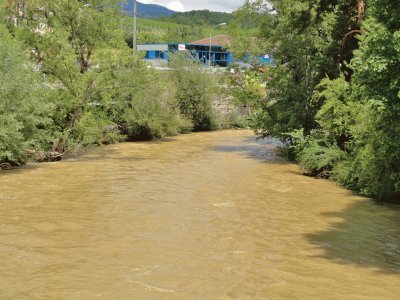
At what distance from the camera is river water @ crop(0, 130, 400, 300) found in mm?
8500

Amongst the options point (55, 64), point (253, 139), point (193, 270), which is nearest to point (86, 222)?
point (193, 270)

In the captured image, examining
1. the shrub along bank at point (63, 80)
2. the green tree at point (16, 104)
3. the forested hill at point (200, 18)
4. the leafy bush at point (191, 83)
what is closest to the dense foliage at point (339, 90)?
the shrub along bank at point (63, 80)

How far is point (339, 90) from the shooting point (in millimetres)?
19703

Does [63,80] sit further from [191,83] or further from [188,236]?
[191,83]

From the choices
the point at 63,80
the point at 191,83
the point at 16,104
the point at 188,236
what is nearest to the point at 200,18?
the point at 191,83

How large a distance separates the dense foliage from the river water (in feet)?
3.71

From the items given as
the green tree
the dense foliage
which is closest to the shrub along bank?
the green tree

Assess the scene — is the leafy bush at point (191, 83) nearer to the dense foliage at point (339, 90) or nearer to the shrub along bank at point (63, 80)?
the shrub along bank at point (63, 80)

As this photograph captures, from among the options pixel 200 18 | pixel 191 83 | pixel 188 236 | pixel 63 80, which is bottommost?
pixel 188 236

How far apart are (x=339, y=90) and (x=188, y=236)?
10.7m

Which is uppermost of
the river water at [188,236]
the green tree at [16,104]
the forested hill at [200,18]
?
the forested hill at [200,18]

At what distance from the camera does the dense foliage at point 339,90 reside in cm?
1007

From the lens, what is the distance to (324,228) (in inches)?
509

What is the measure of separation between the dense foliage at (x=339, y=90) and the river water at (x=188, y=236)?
1130 mm
